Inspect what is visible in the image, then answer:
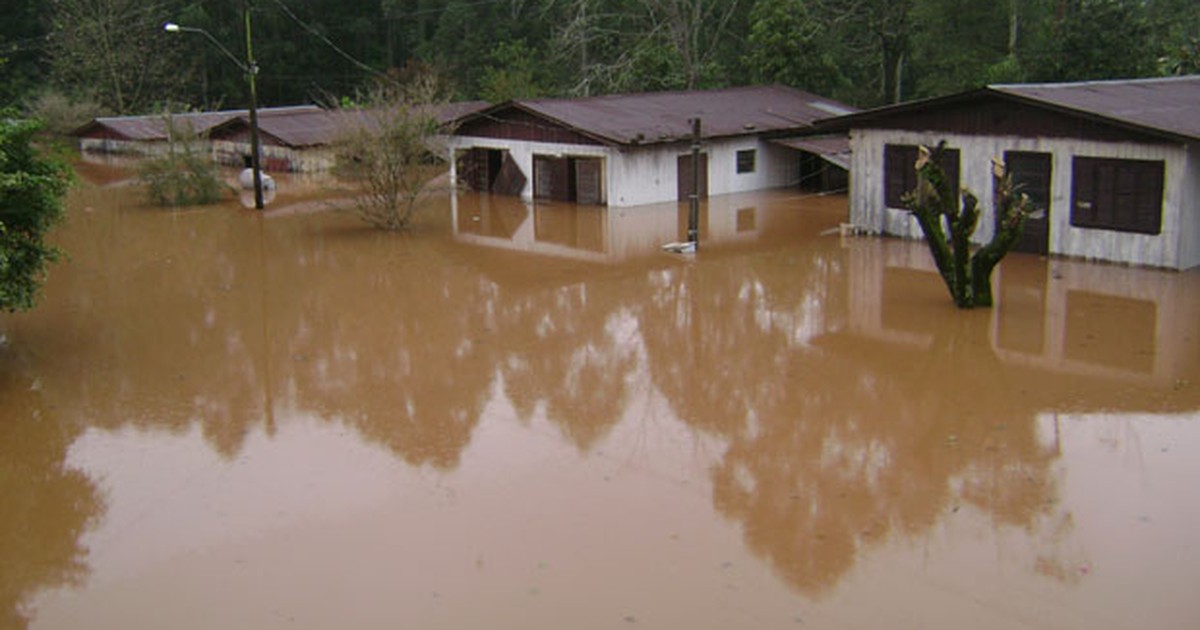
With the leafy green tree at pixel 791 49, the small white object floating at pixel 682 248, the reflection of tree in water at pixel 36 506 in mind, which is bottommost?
the reflection of tree in water at pixel 36 506

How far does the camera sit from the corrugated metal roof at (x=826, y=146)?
98.1 ft

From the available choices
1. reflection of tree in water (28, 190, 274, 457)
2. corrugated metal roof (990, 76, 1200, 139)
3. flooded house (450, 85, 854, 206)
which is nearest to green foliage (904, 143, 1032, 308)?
corrugated metal roof (990, 76, 1200, 139)

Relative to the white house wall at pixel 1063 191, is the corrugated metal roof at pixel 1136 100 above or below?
above

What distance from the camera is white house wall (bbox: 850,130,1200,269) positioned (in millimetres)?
18781

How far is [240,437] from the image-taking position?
12.2 metres

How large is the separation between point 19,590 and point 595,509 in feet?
15.5

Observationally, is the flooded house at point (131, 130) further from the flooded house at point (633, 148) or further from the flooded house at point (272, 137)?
the flooded house at point (633, 148)

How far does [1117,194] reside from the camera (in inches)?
766

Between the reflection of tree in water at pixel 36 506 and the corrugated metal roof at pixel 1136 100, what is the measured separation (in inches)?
650

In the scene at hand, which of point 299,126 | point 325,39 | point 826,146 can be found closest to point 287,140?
point 299,126

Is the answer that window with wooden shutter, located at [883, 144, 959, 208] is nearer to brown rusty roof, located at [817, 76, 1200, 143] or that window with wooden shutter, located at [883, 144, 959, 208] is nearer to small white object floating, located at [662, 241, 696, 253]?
brown rusty roof, located at [817, 76, 1200, 143]

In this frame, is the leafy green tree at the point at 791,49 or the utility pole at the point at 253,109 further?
the leafy green tree at the point at 791,49

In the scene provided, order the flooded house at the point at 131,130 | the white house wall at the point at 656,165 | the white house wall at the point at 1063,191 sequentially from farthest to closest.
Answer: the flooded house at the point at 131,130
the white house wall at the point at 656,165
the white house wall at the point at 1063,191

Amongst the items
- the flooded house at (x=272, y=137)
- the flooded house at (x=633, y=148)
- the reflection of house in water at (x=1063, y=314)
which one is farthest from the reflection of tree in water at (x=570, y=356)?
the flooded house at (x=272, y=137)
